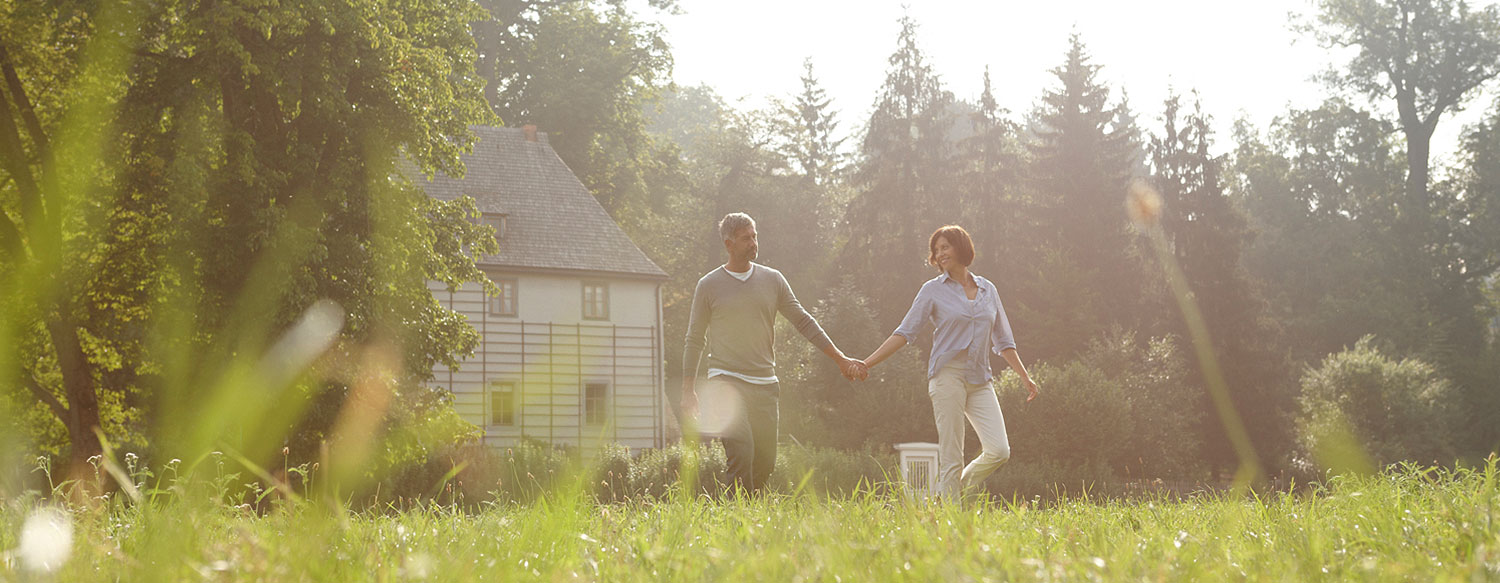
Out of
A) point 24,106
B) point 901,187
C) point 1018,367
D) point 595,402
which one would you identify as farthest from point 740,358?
point 901,187

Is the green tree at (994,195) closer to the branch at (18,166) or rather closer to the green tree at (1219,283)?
the green tree at (1219,283)

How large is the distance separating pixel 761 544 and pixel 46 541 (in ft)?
7.54

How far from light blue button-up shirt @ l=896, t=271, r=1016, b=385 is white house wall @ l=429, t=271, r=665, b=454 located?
82.7 feet

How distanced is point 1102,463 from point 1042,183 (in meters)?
18.9

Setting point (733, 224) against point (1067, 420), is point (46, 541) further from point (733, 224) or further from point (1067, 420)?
point (1067, 420)

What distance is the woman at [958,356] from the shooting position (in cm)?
802

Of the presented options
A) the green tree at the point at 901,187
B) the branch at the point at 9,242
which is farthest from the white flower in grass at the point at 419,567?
the green tree at the point at 901,187

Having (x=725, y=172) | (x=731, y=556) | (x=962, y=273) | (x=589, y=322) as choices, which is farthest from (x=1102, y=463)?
(x=725, y=172)

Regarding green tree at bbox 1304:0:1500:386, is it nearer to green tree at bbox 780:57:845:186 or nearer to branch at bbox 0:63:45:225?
green tree at bbox 780:57:845:186

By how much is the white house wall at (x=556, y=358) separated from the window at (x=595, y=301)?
0.42ft

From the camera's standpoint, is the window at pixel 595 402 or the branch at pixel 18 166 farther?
the window at pixel 595 402

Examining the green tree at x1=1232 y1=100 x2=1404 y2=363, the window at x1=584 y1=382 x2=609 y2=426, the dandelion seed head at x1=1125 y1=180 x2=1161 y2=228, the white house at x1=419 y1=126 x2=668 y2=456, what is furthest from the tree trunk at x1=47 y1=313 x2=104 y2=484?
the green tree at x1=1232 y1=100 x2=1404 y2=363

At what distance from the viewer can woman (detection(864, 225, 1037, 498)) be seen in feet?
26.3

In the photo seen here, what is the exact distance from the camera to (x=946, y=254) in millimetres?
8281
